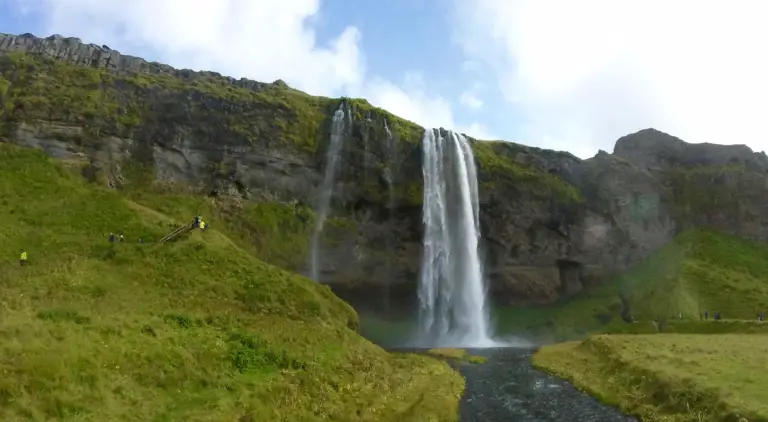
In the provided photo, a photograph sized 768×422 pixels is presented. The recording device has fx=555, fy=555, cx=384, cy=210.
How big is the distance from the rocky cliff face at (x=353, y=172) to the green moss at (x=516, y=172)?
0.24 metres

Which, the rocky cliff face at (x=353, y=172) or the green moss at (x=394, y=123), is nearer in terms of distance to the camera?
the rocky cliff face at (x=353, y=172)

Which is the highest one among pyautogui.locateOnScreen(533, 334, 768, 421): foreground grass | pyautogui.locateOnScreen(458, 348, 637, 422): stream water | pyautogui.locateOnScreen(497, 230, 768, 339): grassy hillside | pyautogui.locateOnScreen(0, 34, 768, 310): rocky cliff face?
pyautogui.locateOnScreen(0, 34, 768, 310): rocky cliff face

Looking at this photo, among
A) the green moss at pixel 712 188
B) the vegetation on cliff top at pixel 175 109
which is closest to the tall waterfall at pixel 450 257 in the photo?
the vegetation on cliff top at pixel 175 109

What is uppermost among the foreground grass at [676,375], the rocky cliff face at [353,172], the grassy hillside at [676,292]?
the rocky cliff face at [353,172]

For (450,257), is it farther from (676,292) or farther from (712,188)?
(712,188)

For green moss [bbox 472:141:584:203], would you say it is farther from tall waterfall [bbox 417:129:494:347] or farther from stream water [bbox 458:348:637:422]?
stream water [bbox 458:348:637:422]

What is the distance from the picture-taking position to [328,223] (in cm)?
7675

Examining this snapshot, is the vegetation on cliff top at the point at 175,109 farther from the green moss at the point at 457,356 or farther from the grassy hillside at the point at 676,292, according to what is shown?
the green moss at the point at 457,356

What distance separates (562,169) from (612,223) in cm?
1256

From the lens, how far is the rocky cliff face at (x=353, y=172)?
68000mm

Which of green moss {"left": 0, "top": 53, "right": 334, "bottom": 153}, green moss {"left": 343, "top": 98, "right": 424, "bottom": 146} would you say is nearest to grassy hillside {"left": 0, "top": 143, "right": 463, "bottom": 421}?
green moss {"left": 0, "top": 53, "right": 334, "bottom": 153}

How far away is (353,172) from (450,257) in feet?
59.7

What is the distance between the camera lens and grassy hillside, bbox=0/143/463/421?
18312mm

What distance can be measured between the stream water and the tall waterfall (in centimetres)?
2770
